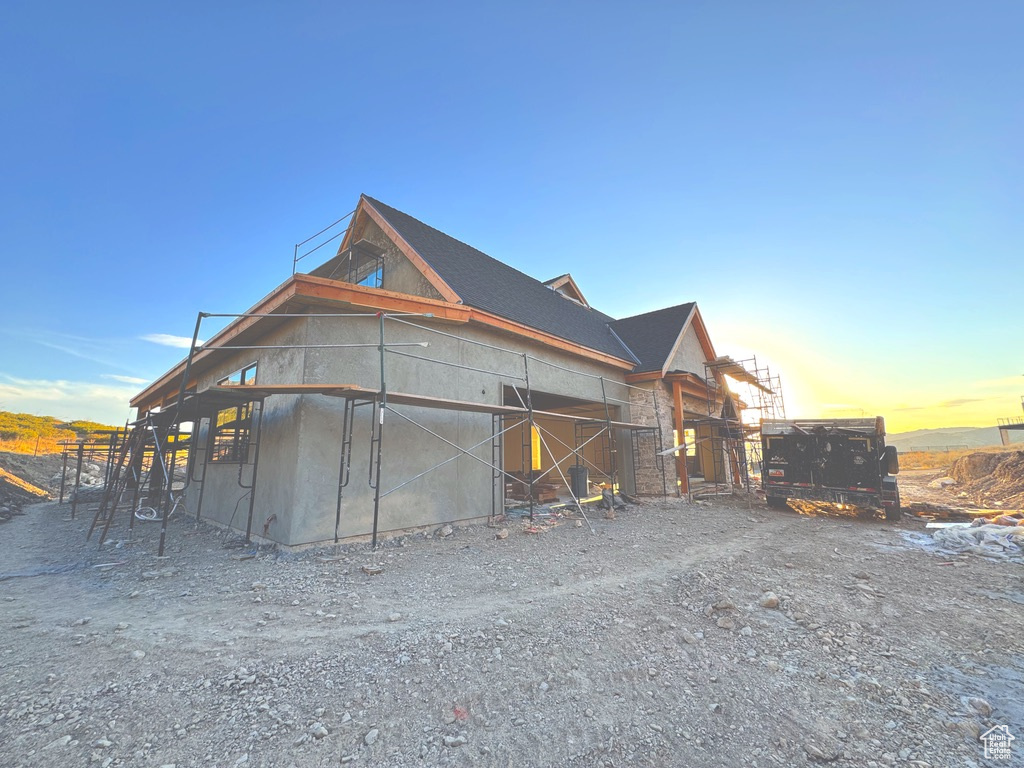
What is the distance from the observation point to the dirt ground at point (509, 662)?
8.21ft

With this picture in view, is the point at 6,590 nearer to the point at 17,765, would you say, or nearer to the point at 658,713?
the point at 17,765

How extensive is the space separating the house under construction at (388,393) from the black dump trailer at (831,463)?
2717 mm

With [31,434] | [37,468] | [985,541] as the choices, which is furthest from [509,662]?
[31,434]

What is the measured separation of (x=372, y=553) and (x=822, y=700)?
5981 mm

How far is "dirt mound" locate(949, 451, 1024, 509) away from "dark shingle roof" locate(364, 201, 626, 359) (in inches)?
591

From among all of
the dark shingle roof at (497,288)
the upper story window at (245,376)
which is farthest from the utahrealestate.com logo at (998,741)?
the upper story window at (245,376)

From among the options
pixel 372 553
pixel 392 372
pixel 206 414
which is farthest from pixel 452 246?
pixel 372 553

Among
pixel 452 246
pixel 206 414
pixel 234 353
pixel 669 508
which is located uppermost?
pixel 452 246

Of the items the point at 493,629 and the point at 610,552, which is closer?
the point at 493,629

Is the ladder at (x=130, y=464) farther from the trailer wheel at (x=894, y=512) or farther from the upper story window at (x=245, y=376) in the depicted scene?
the trailer wheel at (x=894, y=512)

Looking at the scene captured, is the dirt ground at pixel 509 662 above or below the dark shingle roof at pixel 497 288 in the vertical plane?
below

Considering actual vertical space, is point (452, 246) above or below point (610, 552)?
above

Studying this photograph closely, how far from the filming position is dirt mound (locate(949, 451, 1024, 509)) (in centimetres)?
1669

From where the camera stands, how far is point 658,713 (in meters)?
2.82
